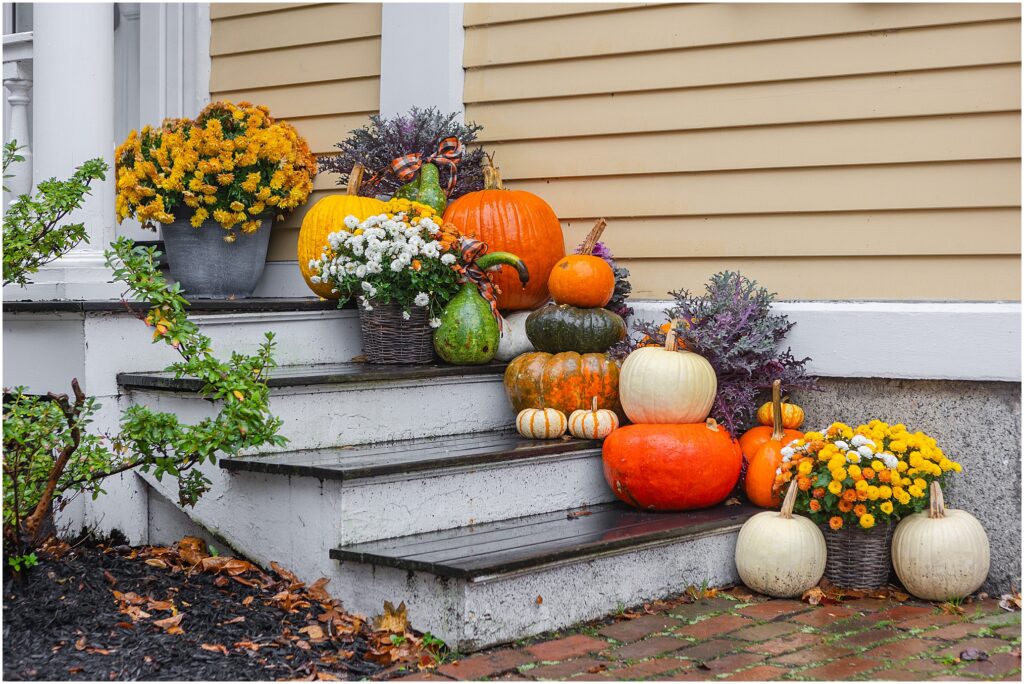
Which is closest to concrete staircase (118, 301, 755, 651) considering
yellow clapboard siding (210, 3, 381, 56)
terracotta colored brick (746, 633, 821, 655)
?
terracotta colored brick (746, 633, 821, 655)

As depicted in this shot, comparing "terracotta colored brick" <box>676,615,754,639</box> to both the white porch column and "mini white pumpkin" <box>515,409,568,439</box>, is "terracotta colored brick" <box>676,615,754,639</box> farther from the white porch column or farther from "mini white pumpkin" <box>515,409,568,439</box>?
the white porch column

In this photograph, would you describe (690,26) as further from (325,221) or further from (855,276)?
(325,221)

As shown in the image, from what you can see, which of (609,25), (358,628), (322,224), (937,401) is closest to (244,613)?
(358,628)

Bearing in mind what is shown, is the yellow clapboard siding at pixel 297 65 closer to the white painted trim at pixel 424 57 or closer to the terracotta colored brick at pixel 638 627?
the white painted trim at pixel 424 57

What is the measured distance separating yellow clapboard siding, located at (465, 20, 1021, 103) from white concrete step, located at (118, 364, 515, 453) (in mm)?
1290

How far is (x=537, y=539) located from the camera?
3.37m

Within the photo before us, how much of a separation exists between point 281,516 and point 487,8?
2611mm

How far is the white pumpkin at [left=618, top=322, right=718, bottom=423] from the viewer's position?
12.8 feet

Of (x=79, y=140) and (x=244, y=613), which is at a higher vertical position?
(x=79, y=140)

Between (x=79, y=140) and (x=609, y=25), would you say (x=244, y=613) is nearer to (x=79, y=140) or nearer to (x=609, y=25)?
(x=79, y=140)

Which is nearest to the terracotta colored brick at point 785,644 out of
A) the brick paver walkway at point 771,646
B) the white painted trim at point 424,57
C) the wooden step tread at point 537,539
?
the brick paver walkway at point 771,646

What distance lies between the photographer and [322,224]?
4.71 metres

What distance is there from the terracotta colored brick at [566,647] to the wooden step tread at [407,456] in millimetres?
648

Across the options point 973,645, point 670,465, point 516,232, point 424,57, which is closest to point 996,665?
point 973,645
